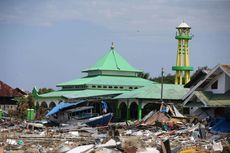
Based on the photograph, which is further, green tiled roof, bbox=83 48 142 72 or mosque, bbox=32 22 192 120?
green tiled roof, bbox=83 48 142 72

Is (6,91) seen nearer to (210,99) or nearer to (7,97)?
(7,97)

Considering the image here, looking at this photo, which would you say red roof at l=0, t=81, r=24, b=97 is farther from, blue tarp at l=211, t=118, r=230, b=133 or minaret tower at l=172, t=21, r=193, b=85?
blue tarp at l=211, t=118, r=230, b=133

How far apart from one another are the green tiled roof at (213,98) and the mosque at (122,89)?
433 inches

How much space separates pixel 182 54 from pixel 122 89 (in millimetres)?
10084

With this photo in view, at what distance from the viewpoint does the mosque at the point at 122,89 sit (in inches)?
1779

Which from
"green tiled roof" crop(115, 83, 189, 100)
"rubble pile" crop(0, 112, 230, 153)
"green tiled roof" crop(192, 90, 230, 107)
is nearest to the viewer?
"rubble pile" crop(0, 112, 230, 153)

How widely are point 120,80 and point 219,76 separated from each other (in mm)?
25634

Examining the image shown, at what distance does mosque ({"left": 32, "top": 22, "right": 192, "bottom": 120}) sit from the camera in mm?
45188

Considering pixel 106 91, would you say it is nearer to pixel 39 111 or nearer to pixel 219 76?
pixel 39 111

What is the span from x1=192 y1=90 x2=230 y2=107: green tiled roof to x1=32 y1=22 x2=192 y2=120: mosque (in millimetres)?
11007

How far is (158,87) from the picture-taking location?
4662 cm

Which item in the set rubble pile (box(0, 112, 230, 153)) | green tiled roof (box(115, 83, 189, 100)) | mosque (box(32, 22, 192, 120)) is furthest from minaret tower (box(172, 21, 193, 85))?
rubble pile (box(0, 112, 230, 153))

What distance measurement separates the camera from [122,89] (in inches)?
2153

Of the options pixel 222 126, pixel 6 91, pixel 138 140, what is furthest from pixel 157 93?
pixel 138 140
